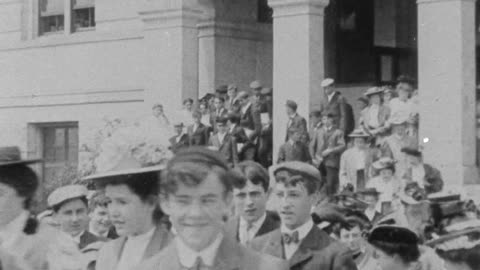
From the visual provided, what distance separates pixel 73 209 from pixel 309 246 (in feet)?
7.04

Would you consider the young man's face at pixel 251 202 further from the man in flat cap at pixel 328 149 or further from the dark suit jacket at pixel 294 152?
the dark suit jacket at pixel 294 152

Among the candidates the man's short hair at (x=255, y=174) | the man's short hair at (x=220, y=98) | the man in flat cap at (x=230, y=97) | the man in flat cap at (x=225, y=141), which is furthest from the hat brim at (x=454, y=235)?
the man's short hair at (x=220, y=98)

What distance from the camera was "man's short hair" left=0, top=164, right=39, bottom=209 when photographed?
5.13 m

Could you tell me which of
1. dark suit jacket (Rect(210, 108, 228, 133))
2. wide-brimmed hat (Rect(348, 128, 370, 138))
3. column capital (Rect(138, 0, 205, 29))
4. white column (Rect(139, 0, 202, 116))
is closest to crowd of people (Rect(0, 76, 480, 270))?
wide-brimmed hat (Rect(348, 128, 370, 138))

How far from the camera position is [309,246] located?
5559 mm

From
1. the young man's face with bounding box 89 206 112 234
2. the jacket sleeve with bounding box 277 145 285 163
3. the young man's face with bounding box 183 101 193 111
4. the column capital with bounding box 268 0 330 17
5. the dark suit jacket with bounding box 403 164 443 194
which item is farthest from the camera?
the young man's face with bounding box 183 101 193 111

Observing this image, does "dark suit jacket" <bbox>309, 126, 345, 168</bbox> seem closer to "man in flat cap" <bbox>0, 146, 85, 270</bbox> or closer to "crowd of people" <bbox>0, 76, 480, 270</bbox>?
"crowd of people" <bbox>0, 76, 480, 270</bbox>

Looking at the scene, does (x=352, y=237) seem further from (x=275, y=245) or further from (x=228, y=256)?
(x=228, y=256)

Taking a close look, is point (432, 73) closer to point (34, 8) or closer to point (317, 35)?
point (317, 35)

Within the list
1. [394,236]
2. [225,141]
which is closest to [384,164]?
[225,141]

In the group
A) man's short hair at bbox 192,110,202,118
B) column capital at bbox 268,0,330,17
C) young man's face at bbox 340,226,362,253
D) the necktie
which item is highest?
column capital at bbox 268,0,330,17

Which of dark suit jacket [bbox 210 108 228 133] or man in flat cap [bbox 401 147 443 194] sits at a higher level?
dark suit jacket [bbox 210 108 228 133]

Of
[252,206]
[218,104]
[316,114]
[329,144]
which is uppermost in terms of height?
[218,104]

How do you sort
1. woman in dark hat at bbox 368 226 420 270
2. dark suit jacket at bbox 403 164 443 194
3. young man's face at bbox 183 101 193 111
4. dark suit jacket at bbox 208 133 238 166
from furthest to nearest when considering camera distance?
1. young man's face at bbox 183 101 193 111
2. dark suit jacket at bbox 208 133 238 166
3. dark suit jacket at bbox 403 164 443 194
4. woman in dark hat at bbox 368 226 420 270
